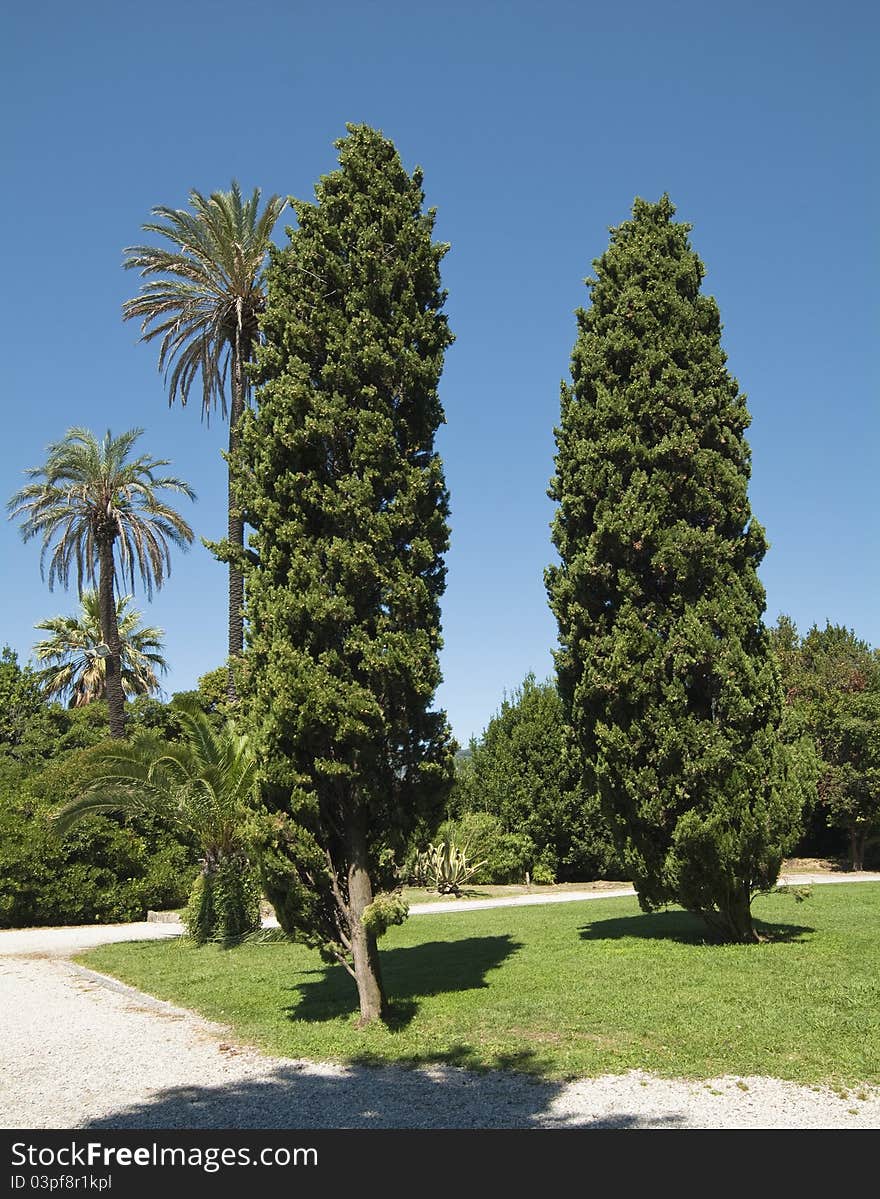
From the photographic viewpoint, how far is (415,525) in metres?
8.73

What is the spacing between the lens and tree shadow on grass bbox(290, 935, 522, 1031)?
843cm

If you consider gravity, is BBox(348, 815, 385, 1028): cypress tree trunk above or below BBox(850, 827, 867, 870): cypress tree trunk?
above

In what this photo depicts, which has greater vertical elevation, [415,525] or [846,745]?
[415,525]

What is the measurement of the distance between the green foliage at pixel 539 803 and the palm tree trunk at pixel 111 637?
1035cm

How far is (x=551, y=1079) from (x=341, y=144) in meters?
9.47

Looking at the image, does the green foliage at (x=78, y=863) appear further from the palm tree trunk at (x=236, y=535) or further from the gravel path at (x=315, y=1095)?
the gravel path at (x=315, y=1095)

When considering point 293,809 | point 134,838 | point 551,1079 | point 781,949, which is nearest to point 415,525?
point 293,809

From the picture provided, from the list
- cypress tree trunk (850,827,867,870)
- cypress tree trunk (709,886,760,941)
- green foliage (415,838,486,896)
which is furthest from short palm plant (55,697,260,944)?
cypress tree trunk (850,827,867,870)

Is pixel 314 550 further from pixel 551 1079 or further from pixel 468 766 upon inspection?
pixel 468 766

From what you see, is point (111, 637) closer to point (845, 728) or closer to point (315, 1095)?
point (315, 1095)

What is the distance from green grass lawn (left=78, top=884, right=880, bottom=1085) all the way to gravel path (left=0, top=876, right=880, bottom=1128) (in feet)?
1.16

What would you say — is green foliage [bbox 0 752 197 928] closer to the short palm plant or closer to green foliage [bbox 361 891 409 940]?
the short palm plant

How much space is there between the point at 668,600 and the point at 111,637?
18194mm

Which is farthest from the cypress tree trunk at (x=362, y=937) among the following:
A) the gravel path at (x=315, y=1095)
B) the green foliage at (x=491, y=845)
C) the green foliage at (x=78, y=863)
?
the green foliage at (x=491, y=845)
